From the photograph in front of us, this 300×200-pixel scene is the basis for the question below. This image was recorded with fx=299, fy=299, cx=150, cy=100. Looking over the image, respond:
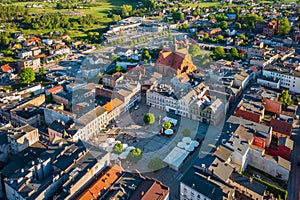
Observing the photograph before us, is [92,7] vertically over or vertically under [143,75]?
over

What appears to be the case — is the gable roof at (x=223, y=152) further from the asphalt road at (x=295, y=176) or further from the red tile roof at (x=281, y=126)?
the red tile roof at (x=281, y=126)

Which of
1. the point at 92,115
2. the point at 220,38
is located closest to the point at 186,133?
the point at 92,115

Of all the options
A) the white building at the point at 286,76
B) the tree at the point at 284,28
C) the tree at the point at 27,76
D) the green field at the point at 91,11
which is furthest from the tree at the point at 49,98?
the tree at the point at 284,28

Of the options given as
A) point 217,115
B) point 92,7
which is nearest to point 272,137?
point 217,115

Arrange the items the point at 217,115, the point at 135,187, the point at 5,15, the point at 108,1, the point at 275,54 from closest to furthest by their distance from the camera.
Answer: the point at 135,187 → the point at 217,115 → the point at 275,54 → the point at 5,15 → the point at 108,1

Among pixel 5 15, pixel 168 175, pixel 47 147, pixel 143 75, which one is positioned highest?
pixel 5 15

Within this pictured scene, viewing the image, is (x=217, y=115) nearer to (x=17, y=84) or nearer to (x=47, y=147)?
(x=47, y=147)
